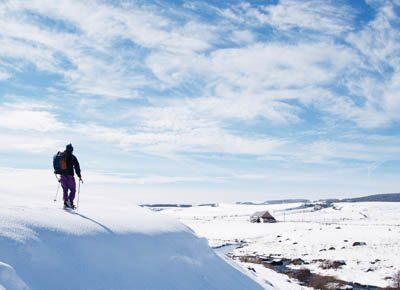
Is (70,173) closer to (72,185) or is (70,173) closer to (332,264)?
(72,185)

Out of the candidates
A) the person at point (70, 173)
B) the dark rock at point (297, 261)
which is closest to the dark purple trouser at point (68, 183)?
the person at point (70, 173)

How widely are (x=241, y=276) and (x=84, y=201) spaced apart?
628 centimetres

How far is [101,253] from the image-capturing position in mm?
9594

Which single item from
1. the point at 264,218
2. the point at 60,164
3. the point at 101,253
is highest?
the point at 60,164

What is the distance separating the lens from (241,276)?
552 inches

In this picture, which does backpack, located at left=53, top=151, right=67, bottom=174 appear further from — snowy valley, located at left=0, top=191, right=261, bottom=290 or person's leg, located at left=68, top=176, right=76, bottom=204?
snowy valley, located at left=0, top=191, right=261, bottom=290

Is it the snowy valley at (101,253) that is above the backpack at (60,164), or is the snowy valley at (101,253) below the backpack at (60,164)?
below

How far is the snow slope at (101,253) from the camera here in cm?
801

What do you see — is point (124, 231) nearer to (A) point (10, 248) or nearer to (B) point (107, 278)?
(B) point (107, 278)

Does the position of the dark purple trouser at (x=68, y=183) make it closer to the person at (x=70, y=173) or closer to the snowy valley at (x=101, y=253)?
the person at (x=70, y=173)

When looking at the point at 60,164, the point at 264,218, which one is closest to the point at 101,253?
the point at 60,164

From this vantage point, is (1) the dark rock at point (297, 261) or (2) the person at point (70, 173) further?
(1) the dark rock at point (297, 261)

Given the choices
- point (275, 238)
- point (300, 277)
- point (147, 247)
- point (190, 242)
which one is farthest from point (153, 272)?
point (275, 238)

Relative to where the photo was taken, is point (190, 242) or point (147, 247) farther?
point (190, 242)
